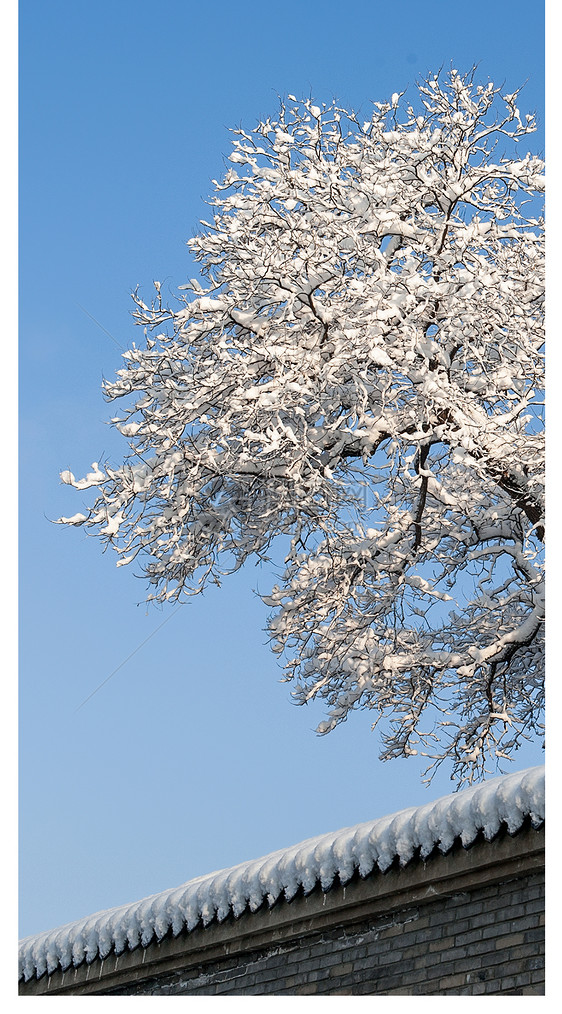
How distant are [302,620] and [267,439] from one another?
253cm

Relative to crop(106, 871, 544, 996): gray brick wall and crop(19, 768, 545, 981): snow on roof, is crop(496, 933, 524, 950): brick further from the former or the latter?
crop(19, 768, 545, 981): snow on roof

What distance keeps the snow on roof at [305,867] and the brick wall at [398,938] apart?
0.10 meters

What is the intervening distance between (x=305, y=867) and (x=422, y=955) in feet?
3.12

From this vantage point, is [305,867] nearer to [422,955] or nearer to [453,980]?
[422,955]

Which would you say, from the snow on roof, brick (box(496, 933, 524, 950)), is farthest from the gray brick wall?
the snow on roof

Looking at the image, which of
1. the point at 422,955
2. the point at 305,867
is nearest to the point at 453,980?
the point at 422,955

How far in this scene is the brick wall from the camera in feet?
21.5

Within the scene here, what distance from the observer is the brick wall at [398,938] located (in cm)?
657

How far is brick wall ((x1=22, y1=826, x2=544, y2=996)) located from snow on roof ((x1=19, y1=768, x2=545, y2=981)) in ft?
0.32

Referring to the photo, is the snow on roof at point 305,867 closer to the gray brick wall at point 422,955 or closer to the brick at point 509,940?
the gray brick wall at point 422,955

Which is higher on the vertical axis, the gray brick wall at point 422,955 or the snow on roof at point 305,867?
the snow on roof at point 305,867

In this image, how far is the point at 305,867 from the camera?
766 cm

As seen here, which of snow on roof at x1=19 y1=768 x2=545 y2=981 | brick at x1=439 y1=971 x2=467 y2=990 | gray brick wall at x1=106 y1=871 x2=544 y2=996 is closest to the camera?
gray brick wall at x1=106 y1=871 x2=544 y2=996

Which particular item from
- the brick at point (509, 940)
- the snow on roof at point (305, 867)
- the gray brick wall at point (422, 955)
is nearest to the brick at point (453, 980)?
the gray brick wall at point (422, 955)
